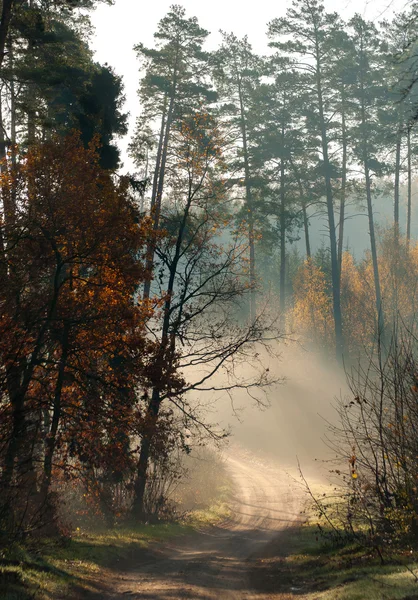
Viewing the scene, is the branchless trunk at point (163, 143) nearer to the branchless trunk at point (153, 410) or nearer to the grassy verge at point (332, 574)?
the branchless trunk at point (153, 410)

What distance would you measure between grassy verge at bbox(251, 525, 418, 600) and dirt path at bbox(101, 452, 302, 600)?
21.6 inches

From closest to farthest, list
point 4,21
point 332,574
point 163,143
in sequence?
1. point 332,574
2. point 4,21
3. point 163,143

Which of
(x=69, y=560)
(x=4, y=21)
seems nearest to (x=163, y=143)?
(x=4, y=21)

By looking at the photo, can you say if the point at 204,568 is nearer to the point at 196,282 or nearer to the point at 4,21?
the point at 196,282

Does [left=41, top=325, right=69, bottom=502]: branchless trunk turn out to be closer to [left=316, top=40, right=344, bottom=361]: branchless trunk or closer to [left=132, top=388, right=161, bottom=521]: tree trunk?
[left=132, top=388, right=161, bottom=521]: tree trunk

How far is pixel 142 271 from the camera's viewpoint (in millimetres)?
19031

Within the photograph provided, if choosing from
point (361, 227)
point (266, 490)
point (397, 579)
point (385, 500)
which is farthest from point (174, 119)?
point (361, 227)

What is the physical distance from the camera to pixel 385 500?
38.0 ft

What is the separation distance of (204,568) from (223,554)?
8.93ft

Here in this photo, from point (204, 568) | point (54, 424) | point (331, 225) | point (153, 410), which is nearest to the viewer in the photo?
point (204, 568)

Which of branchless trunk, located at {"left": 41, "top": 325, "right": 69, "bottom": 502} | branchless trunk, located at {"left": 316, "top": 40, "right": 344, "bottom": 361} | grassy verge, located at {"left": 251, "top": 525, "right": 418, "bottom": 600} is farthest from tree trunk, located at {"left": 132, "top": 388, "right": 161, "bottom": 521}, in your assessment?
branchless trunk, located at {"left": 316, "top": 40, "right": 344, "bottom": 361}

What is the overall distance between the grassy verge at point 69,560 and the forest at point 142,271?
0.48 m

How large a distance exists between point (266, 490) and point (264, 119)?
1117 inches

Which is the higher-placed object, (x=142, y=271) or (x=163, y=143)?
(x=163, y=143)
